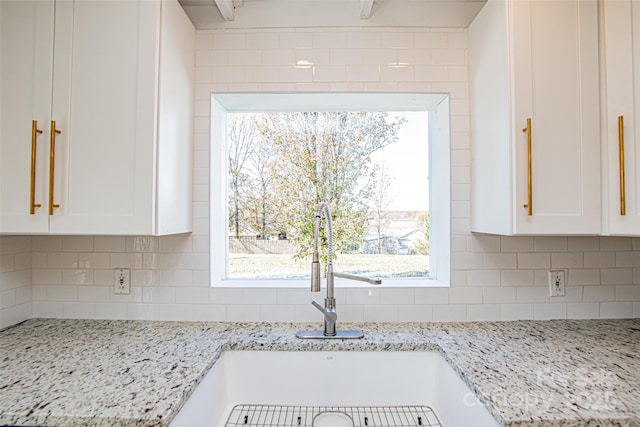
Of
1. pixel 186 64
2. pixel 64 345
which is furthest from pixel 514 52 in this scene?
pixel 64 345

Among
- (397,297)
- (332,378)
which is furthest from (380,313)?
(332,378)

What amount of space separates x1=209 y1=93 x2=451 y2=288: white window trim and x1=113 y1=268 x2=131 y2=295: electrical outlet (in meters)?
0.39

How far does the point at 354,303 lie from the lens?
1.52m

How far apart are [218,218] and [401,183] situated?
3.22ft

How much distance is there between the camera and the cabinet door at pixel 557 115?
47.4 inches

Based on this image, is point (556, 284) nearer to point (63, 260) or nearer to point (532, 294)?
point (532, 294)

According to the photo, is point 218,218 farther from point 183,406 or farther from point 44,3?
point 44,3

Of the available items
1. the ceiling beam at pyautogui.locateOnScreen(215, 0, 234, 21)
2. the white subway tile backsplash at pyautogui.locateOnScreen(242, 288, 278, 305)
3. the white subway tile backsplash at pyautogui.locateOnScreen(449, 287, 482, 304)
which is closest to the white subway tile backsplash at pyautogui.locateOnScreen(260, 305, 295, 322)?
the white subway tile backsplash at pyautogui.locateOnScreen(242, 288, 278, 305)

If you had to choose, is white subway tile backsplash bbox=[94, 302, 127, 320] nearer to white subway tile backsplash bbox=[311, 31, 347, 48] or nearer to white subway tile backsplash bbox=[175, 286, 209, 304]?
white subway tile backsplash bbox=[175, 286, 209, 304]

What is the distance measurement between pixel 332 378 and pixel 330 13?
63.6 inches

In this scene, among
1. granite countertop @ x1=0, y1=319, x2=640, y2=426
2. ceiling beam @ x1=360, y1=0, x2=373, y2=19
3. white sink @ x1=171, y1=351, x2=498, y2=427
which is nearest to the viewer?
granite countertop @ x1=0, y1=319, x2=640, y2=426

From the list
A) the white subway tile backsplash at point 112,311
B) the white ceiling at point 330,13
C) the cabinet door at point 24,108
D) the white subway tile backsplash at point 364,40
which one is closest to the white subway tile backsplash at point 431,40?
the white ceiling at point 330,13

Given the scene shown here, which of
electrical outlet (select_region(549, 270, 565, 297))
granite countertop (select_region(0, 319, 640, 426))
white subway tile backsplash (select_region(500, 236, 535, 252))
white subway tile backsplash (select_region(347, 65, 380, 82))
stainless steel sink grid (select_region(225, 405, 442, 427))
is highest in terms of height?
white subway tile backsplash (select_region(347, 65, 380, 82))

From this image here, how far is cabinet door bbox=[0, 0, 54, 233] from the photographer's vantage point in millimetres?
1187
